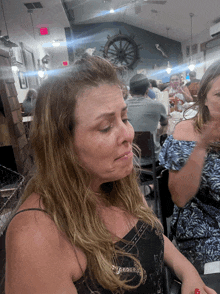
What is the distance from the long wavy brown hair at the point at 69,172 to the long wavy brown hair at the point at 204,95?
48cm

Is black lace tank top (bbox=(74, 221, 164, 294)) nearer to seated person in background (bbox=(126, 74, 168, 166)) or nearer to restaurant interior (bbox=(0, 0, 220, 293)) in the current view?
restaurant interior (bbox=(0, 0, 220, 293))

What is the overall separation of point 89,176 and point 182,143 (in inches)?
19.9

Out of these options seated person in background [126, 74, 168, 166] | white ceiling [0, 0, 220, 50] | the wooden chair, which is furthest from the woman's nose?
seated person in background [126, 74, 168, 166]

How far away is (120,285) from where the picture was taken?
0.45 meters

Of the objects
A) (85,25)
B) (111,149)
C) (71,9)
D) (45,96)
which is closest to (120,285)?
(111,149)

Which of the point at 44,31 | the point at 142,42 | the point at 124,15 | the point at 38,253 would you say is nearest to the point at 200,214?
the point at 38,253

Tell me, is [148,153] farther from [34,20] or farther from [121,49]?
[121,49]

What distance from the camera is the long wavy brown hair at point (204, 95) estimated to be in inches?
31.4

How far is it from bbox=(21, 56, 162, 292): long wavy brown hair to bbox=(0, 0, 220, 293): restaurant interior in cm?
5

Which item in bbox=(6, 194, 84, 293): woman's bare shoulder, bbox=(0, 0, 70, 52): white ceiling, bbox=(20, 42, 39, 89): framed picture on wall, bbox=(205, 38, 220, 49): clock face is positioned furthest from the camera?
bbox=(20, 42, 39, 89): framed picture on wall

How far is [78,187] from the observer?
482mm

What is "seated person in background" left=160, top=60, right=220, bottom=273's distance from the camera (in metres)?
0.79

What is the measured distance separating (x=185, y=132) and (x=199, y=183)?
214 mm

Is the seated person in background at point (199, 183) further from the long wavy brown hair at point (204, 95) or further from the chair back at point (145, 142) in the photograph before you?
the chair back at point (145, 142)
